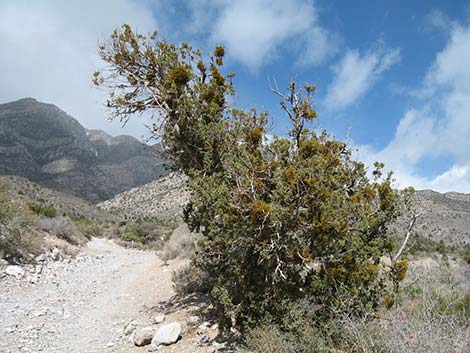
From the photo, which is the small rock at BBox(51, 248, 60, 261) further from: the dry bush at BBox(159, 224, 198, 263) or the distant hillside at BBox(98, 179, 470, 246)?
the distant hillside at BBox(98, 179, 470, 246)

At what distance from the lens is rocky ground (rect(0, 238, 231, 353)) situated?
6645 millimetres

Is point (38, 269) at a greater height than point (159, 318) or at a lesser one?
lesser

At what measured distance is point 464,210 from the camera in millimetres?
41906

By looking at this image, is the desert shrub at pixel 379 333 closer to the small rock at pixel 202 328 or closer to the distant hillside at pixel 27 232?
the small rock at pixel 202 328

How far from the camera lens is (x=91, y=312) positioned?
910 cm

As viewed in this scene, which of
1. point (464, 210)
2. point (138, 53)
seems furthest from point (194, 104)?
point (464, 210)

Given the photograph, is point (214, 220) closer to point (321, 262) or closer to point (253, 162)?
point (253, 162)

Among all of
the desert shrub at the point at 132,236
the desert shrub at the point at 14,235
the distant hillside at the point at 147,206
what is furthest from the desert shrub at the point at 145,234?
the desert shrub at the point at 14,235

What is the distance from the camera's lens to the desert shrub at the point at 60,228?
57.8 ft

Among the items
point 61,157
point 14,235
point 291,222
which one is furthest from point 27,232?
point 61,157

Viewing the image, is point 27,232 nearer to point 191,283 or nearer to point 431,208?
point 191,283

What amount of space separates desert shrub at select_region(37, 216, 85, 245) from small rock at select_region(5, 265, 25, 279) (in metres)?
6.86

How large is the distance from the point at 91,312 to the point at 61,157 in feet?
324

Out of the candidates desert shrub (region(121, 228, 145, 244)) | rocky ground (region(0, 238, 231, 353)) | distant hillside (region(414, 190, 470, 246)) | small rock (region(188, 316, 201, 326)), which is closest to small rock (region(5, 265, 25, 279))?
rocky ground (region(0, 238, 231, 353))
